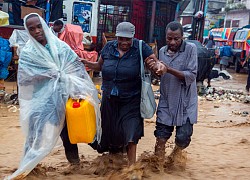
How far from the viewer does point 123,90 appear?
12.5 feet

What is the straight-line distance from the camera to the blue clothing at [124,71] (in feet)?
12.3

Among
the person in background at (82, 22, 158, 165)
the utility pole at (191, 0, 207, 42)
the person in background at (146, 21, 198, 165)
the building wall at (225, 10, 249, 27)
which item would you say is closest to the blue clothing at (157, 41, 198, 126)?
the person in background at (146, 21, 198, 165)

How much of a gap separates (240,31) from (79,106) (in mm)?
19192

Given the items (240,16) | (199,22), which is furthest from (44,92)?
(240,16)

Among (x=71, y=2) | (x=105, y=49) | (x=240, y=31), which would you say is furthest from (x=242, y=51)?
(x=105, y=49)

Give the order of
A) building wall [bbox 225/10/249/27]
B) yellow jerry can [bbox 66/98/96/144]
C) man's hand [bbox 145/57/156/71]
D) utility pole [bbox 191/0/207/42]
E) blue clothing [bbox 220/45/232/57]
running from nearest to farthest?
yellow jerry can [bbox 66/98/96/144] < man's hand [bbox 145/57/156/71] < utility pole [bbox 191/0/207/42] < blue clothing [bbox 220/45/232/57] < building wall [bbox 225/10/249/27]

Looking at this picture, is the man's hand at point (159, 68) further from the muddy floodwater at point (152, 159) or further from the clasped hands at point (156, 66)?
the muddy floodwater at point (152, 159)

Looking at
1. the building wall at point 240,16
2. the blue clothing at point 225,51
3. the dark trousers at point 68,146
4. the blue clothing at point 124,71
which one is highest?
the building wall at point 240,16

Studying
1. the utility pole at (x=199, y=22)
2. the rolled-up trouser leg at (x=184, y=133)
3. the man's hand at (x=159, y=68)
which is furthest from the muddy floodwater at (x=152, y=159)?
the utility pole at (x=199, y=22)

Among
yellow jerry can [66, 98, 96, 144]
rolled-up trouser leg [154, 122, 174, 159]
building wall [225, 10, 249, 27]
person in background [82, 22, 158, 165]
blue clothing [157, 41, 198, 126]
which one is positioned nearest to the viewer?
yellow jerry can [66, 98, 96, 144]

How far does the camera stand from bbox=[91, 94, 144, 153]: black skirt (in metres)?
3.84

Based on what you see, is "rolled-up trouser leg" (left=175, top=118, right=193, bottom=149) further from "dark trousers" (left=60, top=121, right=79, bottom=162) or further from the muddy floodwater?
"dark trousers" (left=60, top=121, right=79, bottom=162)

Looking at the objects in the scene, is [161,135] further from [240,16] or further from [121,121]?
[240,16]

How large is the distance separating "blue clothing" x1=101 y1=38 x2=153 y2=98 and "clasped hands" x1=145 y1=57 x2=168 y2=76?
0.12 metres
